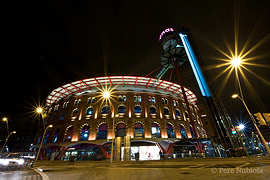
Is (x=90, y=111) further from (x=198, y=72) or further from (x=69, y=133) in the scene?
(x=198, y=72)

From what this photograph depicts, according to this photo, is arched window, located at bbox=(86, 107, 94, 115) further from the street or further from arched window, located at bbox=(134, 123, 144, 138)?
the street

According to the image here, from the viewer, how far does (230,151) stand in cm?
1723

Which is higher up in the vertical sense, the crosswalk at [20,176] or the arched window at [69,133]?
Result: the arched window at [69,133]

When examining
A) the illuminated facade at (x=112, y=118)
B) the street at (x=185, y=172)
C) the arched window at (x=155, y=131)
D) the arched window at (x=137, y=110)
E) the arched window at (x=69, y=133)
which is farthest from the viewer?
the arched window at (x=69, y=133)

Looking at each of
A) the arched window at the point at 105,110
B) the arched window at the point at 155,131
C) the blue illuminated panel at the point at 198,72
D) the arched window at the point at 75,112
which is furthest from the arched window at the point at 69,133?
the blue illuminated panel at the point at 198,72

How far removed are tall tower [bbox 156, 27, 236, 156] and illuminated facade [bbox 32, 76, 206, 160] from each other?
5811 millimetres

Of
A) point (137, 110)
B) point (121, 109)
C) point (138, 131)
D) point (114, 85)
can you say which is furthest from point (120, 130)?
point (114, 85)

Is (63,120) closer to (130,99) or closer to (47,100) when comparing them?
(47,100)

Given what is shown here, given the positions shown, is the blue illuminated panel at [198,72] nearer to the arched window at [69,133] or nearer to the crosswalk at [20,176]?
the crosswalk at [20,176]

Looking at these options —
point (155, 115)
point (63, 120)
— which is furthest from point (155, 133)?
point (63, 120)

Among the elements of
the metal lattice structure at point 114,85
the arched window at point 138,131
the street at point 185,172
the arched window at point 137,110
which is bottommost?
the street at point 185,172

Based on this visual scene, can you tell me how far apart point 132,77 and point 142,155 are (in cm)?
1891

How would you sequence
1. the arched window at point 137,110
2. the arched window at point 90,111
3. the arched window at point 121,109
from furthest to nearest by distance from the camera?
the arched window at point 90,111 < the arched window at point 137,110 < the arched window at point 121,109

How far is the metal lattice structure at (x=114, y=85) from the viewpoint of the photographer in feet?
107
